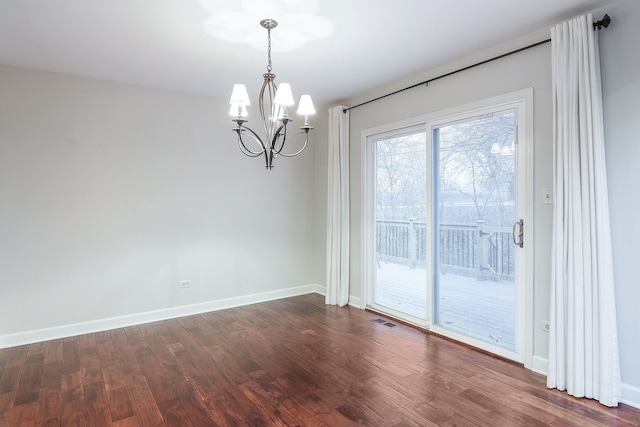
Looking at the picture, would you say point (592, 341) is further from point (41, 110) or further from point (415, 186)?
point (41, 110)

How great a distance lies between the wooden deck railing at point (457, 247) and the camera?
3.18 m

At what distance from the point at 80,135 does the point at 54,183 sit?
57cm

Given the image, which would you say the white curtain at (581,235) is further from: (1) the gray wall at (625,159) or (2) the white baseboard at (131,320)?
(2) the white baseboard at (131,320)

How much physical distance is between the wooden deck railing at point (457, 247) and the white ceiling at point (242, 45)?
1669 mm

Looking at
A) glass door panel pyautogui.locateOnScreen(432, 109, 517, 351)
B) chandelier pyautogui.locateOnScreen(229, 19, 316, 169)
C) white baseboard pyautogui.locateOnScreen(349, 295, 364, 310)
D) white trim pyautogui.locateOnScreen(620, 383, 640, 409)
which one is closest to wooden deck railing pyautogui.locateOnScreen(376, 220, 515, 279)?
glass door panel pyautogui.locateOnScreen(432, 109, 517, 351)

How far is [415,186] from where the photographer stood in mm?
3984

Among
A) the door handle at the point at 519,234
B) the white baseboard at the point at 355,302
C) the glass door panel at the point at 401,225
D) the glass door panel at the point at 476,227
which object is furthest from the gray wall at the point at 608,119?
the white baseboard at the point at 355,302

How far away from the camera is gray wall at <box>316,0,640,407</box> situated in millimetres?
2373

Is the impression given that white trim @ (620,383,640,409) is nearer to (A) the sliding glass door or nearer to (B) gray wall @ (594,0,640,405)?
(B) gray wall @ (594,0,640,405)

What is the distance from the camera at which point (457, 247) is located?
3.53 metres

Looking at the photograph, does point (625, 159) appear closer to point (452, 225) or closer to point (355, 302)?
point (452, 225)

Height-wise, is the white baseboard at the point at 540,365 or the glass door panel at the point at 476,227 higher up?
the glass door panel at the point at 476,227

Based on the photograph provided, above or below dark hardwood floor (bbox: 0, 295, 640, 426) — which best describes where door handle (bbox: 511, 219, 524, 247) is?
above

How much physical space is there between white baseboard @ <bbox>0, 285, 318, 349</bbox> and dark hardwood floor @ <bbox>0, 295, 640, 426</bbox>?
13cm
